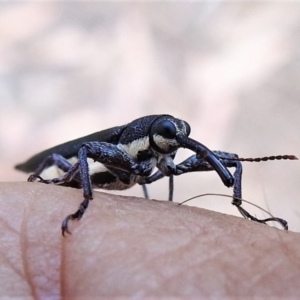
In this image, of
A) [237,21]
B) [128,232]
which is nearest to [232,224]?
[128,232]

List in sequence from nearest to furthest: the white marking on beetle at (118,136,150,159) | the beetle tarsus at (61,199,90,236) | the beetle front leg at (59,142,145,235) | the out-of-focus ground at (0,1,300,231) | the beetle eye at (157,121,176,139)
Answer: the beetle tarsus at (61,199,90,236), the beetle front leg at (59,142,145,235), the beetle eye at (157,121,176,139), the white marking on beetle at (118,136,150,159), the out-of-focus ground at (0,1,300,231)

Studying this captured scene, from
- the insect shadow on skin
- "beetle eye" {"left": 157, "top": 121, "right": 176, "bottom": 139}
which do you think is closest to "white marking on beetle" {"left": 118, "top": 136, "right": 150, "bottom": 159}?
→ the insect shadow on skin

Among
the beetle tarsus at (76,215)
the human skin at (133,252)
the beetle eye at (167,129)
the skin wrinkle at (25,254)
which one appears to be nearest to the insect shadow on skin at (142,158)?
the beetle eye at (167,129)

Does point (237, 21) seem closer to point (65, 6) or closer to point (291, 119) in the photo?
point (291, 119)

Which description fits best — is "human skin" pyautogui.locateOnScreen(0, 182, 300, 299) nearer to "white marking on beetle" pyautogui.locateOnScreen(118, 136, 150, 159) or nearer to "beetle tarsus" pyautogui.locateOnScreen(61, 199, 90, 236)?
"beetle tarsus" pyautogui.locateOnScreen(61, 199, 90, 236)

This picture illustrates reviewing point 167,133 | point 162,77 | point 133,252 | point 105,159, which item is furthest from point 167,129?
point 162,77

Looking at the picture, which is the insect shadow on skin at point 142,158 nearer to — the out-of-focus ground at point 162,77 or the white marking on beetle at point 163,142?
the white marking on beetle at point 163,142
